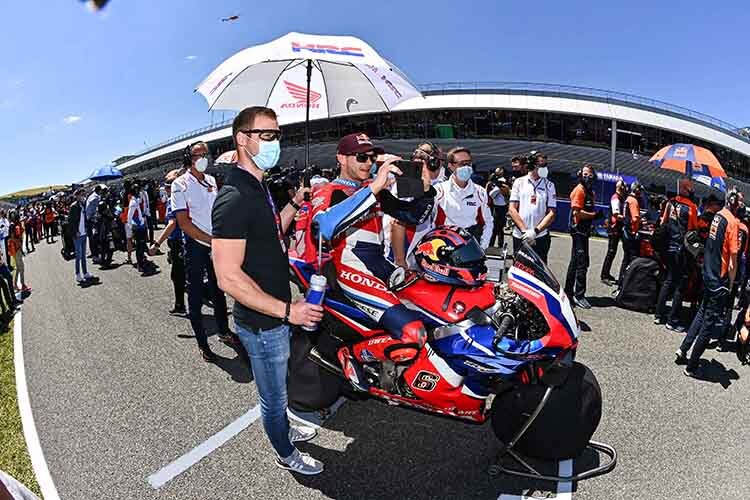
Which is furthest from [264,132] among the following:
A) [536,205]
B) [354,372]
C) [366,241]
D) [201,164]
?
[536,205]

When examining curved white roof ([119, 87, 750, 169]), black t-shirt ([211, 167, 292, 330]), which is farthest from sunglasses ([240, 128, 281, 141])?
curved white roof ([119, 87, 750, 169])

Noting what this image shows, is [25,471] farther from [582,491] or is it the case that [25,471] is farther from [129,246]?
[129,246]

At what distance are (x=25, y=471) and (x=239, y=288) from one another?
7.65ft

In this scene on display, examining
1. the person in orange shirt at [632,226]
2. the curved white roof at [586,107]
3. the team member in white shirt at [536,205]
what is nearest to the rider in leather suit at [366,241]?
the team member in white shirt at [536,205]

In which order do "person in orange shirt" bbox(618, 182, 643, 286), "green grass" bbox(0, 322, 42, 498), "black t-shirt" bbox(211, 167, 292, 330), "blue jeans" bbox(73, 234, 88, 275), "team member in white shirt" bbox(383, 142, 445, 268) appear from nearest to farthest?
"black t-shirt" bbox(211, 167, 292, 330) < "green grass" bbox(0, 322, 42, 498) < "team member in white shirt" bbox(383, 142, 445, 268) < "person in orange shirt" bbox(618, 182, 643, 286) < "blue jeans" bbox(73, 234, 88, 275)

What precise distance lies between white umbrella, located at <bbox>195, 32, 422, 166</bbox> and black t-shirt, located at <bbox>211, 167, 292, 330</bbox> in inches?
82.1

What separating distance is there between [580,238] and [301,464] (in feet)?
17.8

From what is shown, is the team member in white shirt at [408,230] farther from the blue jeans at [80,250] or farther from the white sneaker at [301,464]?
the blue jeans at [80,250]

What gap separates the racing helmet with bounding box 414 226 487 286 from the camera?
3078mm

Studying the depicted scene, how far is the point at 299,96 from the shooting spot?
5.37 metres

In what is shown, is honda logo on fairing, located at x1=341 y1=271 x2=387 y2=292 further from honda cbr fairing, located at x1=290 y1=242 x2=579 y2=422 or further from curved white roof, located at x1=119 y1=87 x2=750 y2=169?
curved white roof, located at x1=119 y1=87 x2=750 y2=169

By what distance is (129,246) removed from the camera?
37.5ft

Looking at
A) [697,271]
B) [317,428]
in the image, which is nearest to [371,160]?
[317,428]

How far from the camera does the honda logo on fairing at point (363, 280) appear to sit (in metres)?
3.12
